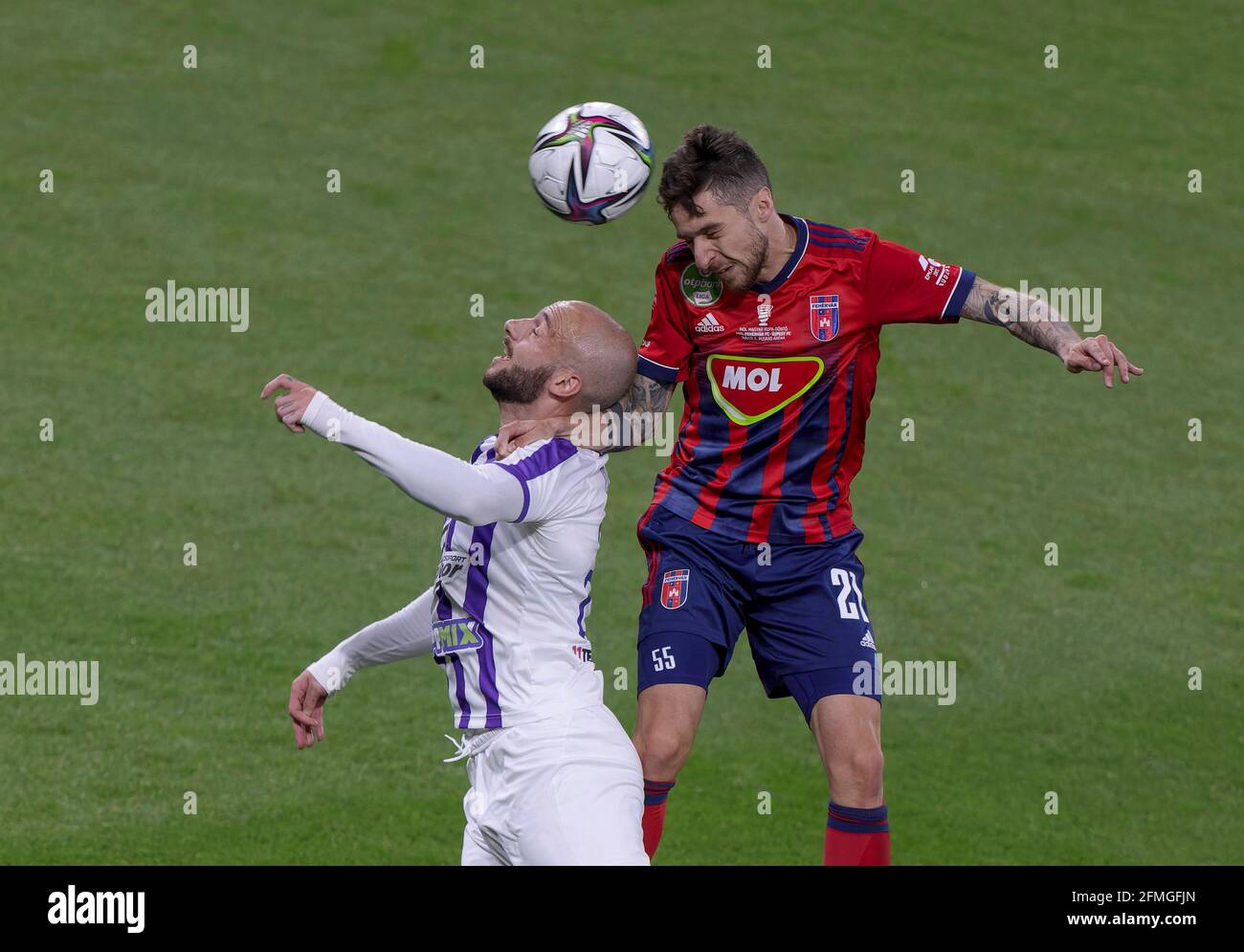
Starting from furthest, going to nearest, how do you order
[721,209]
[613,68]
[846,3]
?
[846,3] < [613,68] < [721,209]

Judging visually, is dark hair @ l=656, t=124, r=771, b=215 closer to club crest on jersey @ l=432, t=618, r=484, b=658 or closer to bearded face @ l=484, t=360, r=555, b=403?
bearded face @ l=484, t=360, r=555, b=403

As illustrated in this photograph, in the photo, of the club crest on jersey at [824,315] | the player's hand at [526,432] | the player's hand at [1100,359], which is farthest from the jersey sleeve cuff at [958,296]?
A: the player's hand at [526,432]

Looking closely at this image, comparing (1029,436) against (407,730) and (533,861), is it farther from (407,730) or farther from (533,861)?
A: (533,861)

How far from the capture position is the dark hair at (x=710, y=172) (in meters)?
5.66

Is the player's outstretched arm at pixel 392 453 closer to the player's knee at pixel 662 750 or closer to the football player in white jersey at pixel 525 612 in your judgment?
the football player in white jersey at pixel 525 612

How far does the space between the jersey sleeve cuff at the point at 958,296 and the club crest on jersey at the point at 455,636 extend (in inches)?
85.2

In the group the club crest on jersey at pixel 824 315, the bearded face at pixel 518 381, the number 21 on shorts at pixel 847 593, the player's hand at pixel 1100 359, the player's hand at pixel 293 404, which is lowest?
the number 21 on shorts at pixel 847 593

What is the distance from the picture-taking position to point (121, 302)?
44.5 ft

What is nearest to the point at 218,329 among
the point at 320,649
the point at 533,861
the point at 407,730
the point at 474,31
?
the point at 320,649

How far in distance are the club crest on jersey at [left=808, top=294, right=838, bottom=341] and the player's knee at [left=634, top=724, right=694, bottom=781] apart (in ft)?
4.70

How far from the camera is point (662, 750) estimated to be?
5.62 m

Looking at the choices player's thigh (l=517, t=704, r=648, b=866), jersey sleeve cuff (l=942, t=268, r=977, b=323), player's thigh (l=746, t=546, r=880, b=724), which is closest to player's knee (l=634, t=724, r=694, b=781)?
player's thigh (l=746, t=546, r=880, b=724)

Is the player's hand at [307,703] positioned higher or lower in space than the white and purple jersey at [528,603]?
lower
